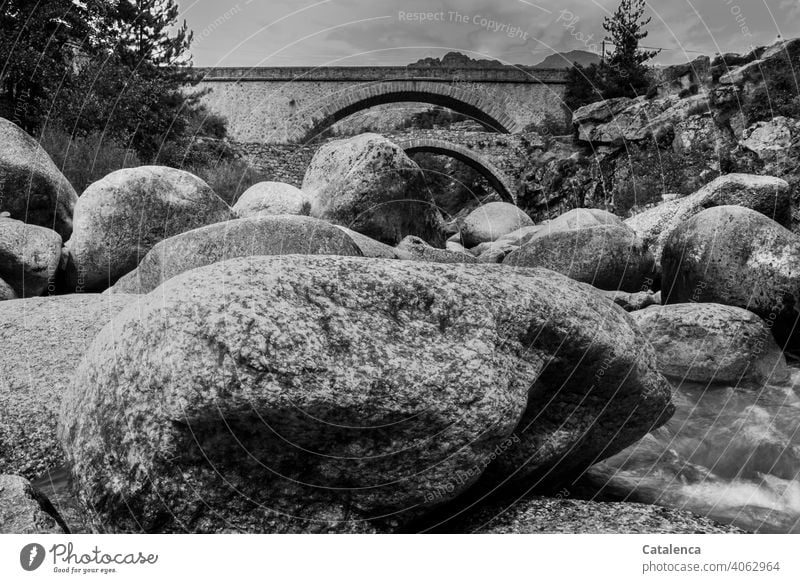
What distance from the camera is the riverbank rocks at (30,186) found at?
1073cm

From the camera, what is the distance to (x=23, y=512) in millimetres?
3291

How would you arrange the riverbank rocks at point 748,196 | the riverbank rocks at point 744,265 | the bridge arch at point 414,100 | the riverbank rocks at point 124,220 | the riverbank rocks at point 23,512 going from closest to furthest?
the riverbank rocks at point 23,512 < the riverbank rocks at point 124,220 < the riverbank rocks at point 744,265 < the riverbank rocks at point 748,196 < the bridge arch at point 414,100

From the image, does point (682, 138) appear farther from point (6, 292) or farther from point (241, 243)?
point (6, 292)

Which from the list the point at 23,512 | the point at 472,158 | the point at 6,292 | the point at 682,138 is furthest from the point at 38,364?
the point at 472,158

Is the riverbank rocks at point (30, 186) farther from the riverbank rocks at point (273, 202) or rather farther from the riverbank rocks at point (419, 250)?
the riverbank rocks at point (419, 250)

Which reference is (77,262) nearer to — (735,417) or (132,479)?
(132,479)

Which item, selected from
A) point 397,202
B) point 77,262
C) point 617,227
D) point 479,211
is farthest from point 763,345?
point 479,211

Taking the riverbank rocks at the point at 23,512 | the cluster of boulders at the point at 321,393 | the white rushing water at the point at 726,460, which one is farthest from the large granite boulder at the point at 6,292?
the white rushing water at the point at 726,460

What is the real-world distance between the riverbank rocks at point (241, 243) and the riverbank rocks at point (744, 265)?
5.99m

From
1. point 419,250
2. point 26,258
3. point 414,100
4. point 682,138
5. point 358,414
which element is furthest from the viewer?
point 414,100

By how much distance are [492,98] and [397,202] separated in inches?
1013

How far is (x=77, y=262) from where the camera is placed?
32.3 ft

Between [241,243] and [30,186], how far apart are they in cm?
516

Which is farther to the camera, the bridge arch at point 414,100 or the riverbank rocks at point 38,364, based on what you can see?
the bridge arch at point 414,100
